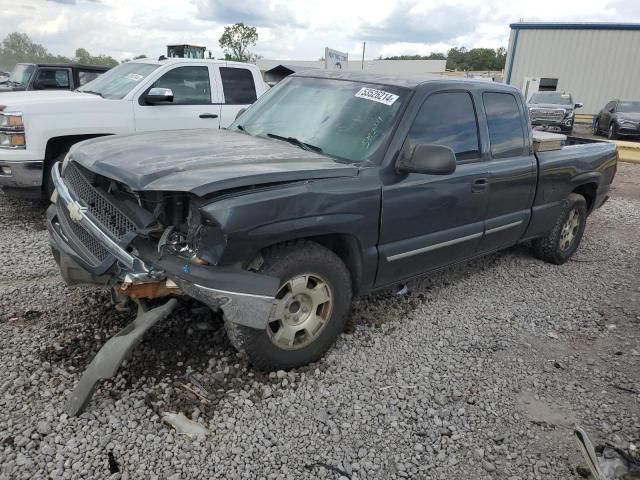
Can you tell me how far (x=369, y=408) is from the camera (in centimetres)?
293

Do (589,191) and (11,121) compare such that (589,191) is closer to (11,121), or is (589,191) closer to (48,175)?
(48,175)

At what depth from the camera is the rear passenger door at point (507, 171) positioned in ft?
13.8

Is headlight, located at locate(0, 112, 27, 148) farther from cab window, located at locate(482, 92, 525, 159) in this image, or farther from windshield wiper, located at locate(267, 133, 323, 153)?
cab window, located at locate(482, 92, 525, 159)

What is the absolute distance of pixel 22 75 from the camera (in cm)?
1145

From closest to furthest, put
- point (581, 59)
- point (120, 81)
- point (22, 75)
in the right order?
point (120, 81) < point (22, 75) < point (581, 59)

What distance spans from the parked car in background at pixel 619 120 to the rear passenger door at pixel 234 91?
15.2 metres

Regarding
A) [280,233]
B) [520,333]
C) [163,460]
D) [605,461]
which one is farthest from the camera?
[520,333]

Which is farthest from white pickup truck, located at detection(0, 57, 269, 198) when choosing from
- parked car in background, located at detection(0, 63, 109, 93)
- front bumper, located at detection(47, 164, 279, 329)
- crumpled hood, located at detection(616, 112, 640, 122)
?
crumpled hood, located at detection(616, 112, 640, 122)

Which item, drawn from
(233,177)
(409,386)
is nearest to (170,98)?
(233,177)

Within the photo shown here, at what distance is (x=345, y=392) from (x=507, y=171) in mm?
2368

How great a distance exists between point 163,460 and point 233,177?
56.5 inches

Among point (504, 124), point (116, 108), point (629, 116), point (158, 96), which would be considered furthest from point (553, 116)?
point (116, 108)

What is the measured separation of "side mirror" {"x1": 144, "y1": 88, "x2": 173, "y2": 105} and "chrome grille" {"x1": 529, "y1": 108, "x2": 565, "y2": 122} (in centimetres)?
1482

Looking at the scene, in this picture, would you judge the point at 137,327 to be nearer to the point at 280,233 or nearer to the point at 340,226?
the point at 280,233
